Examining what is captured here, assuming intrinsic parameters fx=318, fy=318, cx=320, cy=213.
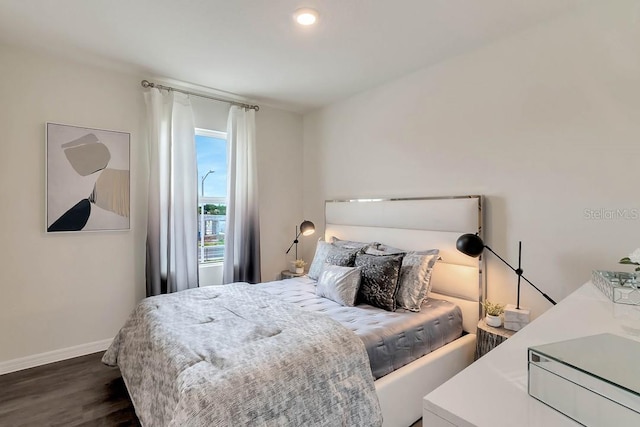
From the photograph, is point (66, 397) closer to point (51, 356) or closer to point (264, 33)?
point (51, 356)

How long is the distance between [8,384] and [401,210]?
3462mm

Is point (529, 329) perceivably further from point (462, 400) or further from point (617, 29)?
point (617, 29)

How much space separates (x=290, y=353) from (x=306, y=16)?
2.09m

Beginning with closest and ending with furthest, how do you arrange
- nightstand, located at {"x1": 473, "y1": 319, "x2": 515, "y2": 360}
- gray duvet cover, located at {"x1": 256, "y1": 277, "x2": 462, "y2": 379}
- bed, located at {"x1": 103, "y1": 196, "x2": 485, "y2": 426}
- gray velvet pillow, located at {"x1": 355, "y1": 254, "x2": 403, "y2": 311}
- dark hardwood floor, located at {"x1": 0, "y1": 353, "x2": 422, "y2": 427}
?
bed, located at {"x1": 103, "y1": 196, "x2": 485, "y2": 426} < gray duvet cover, located at {"x1": 256, "y1": 277, "x2": 462, "y2": 379} < dark hardwood floor, located at {"x1": 0, "y1": 353, "x2": 422, "y2": 427} < nightstand, located at {"x1": 473, "y1": 319, "x2": 515, "y2": 360} < gray velvet pillow, located at {"x1": 355, "y1": 254, "x2": 403, "y2": 311}

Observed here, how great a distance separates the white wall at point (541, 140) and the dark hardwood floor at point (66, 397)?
2.84m

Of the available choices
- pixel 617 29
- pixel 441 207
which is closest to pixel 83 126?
pixel 441 207

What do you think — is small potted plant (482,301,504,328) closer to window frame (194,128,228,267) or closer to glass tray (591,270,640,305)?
glass tray (591,270,640,305)

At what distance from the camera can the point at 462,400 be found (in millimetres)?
647

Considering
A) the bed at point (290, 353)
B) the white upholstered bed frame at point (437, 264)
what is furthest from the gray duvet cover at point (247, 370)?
the white upholstered bed frame at point (437, 264)

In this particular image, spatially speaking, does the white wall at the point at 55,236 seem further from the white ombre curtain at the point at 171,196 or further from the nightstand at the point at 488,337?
the nightstand at the point at 488,337

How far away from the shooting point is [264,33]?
236 centimetres

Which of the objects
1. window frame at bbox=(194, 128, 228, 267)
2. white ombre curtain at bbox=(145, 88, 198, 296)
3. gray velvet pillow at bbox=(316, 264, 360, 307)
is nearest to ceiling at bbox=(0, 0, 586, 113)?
white ombre curtain at bbox=(145, 88, 198, 296)

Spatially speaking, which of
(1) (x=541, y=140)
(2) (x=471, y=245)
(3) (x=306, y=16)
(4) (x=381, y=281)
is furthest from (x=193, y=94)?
(1) (x=541, y=140)

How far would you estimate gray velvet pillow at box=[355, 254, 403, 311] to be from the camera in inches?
93.0
